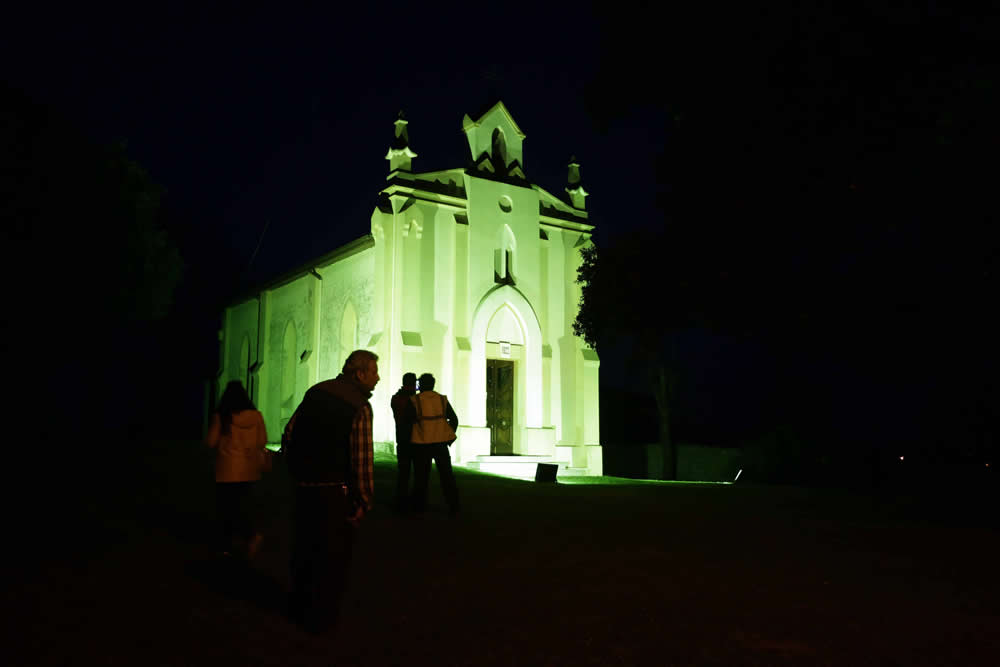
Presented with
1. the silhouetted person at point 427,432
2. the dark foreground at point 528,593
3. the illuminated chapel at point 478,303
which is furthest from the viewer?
the illuminated chapel at point 478,303

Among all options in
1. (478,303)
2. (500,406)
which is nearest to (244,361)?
(500,406)

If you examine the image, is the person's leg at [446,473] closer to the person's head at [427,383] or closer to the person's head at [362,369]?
the person's head at [427,383]

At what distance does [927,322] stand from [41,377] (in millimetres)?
22301

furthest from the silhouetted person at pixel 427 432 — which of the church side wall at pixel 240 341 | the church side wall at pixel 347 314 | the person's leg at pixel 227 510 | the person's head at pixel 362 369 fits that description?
the church side wall at pixel 240 341

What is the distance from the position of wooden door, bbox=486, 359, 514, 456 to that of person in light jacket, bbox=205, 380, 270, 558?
1635 centimetres

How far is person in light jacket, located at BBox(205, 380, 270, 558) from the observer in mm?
7711

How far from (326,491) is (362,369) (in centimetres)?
88

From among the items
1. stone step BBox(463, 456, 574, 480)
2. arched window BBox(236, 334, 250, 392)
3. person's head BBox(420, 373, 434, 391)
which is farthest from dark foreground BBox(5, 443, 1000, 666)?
arched window BBox(236, 334, 250, 392)

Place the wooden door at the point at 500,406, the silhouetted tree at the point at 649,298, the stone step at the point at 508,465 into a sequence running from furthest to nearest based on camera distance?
the wooden door at the point at 500,406
the stone step at the point at 508,465
the silhouetted tree at the point at 649,298

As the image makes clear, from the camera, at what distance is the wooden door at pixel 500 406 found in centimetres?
2416

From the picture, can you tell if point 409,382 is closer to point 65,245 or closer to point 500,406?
point 65,245

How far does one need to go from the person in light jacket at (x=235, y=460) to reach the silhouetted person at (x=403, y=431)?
8.80 ft

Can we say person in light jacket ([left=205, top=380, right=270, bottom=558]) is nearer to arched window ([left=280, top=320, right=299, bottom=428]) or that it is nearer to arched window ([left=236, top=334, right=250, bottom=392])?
arched window ([left=280, top=320, right=299, bottom=428])

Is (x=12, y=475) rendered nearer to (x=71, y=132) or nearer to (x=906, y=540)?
(x=71, y=132)
